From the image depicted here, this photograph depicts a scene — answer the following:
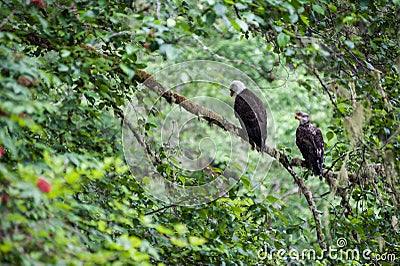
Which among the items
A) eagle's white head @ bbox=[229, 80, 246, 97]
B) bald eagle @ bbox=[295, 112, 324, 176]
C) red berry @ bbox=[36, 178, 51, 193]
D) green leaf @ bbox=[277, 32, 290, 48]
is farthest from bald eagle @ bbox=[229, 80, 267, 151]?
red berry @ bbox=[36, 178, 51, 193]

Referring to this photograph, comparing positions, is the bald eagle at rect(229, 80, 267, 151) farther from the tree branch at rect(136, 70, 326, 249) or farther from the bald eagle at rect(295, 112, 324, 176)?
the bald eagle at rect(295, 112, 324, 176)

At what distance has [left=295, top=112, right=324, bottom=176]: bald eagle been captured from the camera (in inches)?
121

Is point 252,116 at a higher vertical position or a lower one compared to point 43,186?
higher

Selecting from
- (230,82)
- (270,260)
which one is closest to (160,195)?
(270,260)

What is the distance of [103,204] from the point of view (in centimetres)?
210

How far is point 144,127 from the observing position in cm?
249

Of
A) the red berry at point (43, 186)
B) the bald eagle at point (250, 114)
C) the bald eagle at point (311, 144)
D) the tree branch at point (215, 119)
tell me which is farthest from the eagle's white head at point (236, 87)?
the red berry at point (43, 186)

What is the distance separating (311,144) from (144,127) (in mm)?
1095

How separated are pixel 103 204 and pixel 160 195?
0.44 meters

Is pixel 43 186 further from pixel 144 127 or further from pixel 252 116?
pixel 252 116

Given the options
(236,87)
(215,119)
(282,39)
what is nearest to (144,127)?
(215,119)

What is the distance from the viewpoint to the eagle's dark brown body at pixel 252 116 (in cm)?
293

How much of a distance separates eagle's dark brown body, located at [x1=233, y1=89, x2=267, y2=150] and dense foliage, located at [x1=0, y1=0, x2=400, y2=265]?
38 centimetres

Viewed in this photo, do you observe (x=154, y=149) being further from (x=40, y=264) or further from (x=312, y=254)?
(x=40, y=264)
